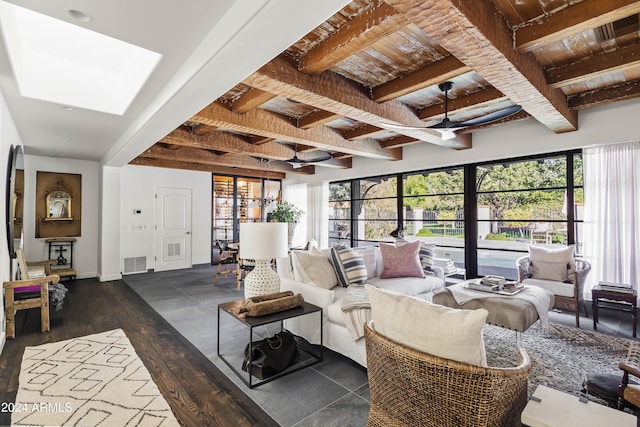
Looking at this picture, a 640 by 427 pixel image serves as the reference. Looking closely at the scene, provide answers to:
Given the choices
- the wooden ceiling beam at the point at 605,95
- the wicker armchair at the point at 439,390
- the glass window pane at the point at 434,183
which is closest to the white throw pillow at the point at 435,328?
the wicker armchair at the point at 439,390

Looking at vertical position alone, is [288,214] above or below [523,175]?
below

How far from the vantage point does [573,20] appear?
78.3 inches

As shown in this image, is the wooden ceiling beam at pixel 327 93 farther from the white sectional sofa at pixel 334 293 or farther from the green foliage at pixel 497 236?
the green foliage at pixel 497 236

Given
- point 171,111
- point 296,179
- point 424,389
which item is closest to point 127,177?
point 296,179

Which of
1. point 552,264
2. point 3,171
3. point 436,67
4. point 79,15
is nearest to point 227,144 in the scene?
point 3,171

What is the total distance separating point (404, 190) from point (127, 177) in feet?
19.9

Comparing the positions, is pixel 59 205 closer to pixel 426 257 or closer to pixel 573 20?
pixel 426 257

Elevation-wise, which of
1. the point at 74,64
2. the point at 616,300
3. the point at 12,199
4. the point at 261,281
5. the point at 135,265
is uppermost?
the point at 74,64

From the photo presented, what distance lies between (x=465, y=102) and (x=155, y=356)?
4253 millimetres

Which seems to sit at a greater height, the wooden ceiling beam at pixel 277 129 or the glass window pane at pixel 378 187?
the wooden ceiling beam at pixel 277 129

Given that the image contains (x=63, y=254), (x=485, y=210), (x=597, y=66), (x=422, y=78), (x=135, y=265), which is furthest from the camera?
(x=135, y=265)

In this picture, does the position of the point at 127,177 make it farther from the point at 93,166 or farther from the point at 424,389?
the point at 424,389

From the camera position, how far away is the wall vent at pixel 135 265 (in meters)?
6.77

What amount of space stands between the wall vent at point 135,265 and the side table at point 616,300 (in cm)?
794
